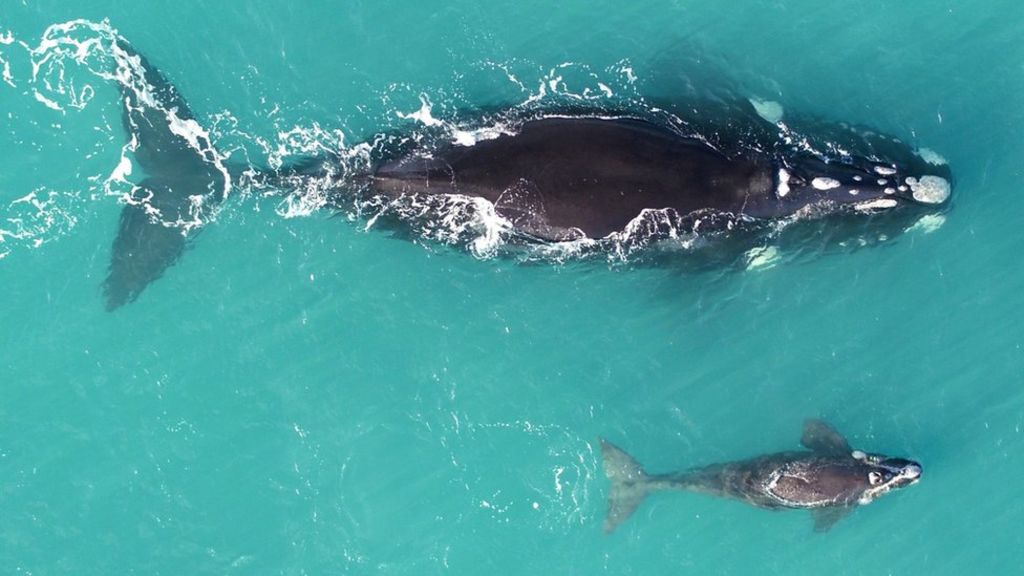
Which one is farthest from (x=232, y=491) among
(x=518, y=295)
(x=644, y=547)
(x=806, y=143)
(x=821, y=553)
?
(x=806, y=143)

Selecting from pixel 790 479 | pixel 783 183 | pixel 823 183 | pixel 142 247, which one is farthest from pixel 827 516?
pixel 142 247

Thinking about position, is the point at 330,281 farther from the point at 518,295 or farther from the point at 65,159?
the point at 65,159

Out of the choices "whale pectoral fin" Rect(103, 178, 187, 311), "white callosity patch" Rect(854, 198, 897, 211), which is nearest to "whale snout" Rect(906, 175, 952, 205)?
"white callosity patch" Rect(854, 198, 897, 211)

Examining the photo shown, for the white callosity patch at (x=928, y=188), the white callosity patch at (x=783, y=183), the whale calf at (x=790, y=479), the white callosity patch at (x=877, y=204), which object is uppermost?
the white callosity patch at (x=783, y=183)

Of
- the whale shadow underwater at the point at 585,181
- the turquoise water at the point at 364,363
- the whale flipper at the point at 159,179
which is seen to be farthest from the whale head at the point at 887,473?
the whale flipper at the point at 159,179

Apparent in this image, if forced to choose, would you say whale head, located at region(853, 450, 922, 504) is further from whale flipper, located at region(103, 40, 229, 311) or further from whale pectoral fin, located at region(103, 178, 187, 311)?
whale pectoral fin, located at region(103, 178, 187, 311)

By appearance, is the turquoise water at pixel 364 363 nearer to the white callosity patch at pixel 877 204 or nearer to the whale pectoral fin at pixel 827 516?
the whale pectoral fin at pixel 827 516
